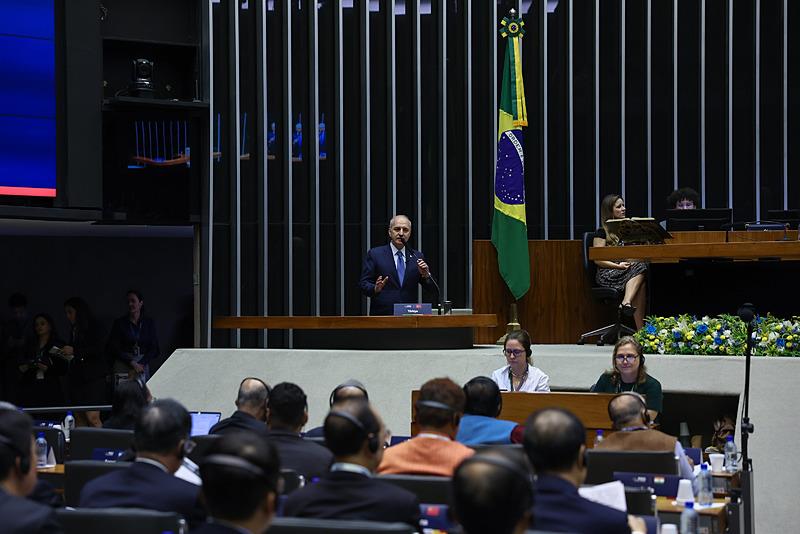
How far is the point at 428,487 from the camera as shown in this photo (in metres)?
4.29

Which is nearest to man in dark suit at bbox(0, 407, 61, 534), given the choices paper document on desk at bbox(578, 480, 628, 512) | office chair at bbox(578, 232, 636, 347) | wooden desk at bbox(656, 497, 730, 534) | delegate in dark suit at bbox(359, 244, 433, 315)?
paper document on desk at bbox(578, 480, 628, 512)

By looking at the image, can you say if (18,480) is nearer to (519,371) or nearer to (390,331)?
(519,371)

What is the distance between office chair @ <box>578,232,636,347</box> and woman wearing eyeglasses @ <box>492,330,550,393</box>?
1816 mm

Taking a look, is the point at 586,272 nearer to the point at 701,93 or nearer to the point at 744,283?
the point at 744,283

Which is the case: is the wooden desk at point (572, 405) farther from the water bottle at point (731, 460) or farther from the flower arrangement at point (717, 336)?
the flower arrangement at point (717, 336)

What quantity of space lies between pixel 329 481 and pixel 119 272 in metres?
10.4

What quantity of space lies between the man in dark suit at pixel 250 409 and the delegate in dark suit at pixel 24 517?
7.73ft

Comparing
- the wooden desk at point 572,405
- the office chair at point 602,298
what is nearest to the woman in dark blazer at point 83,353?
the office chair at point 602,298

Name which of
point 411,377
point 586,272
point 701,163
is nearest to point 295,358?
point 411,377

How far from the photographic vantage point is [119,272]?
1376 centimetres

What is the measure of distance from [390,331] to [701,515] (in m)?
4.56

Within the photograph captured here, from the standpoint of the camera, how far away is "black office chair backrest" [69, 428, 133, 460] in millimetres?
6000

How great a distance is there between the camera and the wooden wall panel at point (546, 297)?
10.7m

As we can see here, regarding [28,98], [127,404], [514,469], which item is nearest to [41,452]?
[127,404]
